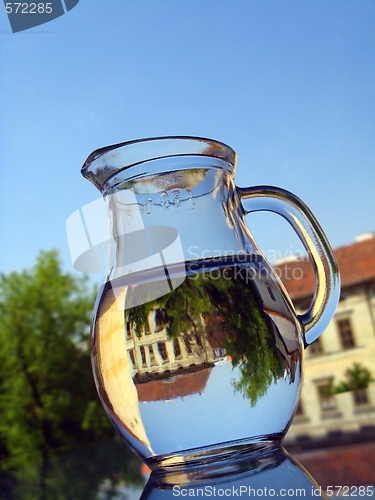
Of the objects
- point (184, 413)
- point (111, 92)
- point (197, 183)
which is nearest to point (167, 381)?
point (184, 413)

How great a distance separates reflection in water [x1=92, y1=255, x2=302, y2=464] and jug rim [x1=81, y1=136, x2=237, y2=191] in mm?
68

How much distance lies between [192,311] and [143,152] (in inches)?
4.0

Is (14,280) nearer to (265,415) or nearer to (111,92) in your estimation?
(111,92)

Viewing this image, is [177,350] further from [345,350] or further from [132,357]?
[345,350]

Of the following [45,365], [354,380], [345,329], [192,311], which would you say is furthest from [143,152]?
[354,380]

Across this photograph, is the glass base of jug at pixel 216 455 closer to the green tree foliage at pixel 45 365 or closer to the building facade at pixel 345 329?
the green tree foliage at pixel 45 365

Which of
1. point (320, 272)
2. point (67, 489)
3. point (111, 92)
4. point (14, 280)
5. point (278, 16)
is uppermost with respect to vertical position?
point (278, 16)

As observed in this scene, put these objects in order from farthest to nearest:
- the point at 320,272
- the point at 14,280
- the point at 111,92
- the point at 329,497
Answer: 1. the point at 111,92
2. the point at 14,280
3. the point at 320,272
4. the point at 329,497

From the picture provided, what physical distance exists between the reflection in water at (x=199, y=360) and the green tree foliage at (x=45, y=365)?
27.5 feet

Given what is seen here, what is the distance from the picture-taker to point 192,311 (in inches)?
11.9

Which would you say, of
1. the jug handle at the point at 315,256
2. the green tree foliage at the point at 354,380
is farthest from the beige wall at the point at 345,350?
the jug handle at the point at 315,256

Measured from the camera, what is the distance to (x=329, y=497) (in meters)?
0.25

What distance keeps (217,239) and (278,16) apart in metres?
11.7

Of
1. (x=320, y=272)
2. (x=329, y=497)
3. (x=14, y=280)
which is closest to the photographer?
(x=329, y=497)
